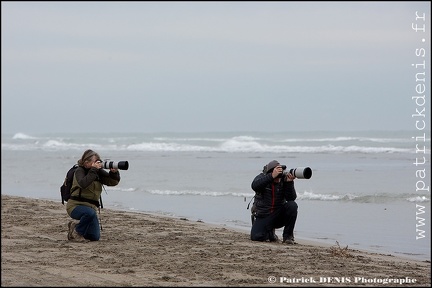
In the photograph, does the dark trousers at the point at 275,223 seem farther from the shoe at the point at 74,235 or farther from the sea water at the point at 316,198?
the shoe at the point at 74,235

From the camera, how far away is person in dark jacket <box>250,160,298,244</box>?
8656 millimetres

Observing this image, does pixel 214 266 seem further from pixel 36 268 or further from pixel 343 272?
pixel 36 268

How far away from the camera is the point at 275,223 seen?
8.81 meters

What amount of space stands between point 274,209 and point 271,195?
0.20 m

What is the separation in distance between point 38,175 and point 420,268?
651 inches

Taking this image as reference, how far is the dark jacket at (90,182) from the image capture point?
8281 millimetres

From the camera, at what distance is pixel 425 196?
14109mm

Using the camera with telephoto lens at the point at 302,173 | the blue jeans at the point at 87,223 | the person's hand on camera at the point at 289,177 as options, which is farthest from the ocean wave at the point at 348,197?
the blue jeans at the point at 87,223

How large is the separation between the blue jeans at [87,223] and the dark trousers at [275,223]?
199 centimetres

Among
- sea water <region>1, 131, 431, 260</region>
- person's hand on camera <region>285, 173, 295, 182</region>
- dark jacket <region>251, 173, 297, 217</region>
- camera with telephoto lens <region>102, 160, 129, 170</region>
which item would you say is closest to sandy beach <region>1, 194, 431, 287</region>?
dark jacket <region>251, 173, 297, 217</region>

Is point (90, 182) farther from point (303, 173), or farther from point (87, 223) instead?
point (303, 173)

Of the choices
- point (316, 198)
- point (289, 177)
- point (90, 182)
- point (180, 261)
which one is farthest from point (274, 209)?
point (316, 198)

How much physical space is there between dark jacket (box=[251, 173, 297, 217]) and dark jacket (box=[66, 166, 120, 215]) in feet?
5.84

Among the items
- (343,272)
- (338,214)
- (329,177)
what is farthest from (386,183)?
(343,272)
